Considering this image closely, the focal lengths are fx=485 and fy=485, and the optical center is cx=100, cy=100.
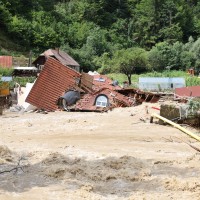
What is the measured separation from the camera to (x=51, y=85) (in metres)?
27.4

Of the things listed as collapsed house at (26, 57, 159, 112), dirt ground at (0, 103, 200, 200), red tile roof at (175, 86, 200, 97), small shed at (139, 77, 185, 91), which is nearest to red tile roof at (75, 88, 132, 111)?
collapsed house at (26, 57, 159, 112)

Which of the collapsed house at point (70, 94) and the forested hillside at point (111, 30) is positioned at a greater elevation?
the forested hillside at point (111, 30)

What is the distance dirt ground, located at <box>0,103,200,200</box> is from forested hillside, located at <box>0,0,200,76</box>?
39.3 metres

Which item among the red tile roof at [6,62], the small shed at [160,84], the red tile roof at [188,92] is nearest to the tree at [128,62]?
the small shed at [160,84]

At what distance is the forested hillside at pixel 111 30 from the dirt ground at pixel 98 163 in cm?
3931

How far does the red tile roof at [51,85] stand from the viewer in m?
26.8

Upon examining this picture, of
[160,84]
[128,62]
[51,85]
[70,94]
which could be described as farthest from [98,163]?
[128,62]

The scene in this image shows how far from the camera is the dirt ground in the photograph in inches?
377

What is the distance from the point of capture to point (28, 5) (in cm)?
8381

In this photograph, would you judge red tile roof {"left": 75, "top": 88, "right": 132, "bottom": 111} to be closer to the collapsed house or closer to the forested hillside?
the collapsed house

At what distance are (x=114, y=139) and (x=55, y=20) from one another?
7095 centimetres

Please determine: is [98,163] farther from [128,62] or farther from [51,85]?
[128,62]

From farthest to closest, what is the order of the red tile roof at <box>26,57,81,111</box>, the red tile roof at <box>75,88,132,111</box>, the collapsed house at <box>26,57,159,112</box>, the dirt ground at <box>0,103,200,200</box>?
the red tile roof at <box>26,57,81,111</box>
the collapsed house at <box>26,57,159,112</box>
the red tile roof at <box>75,88,132,111</box>
the dirt ground at <box>0,103,200,200</box>

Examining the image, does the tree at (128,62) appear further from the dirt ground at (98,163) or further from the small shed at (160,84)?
the dirt ground at (98,163)
